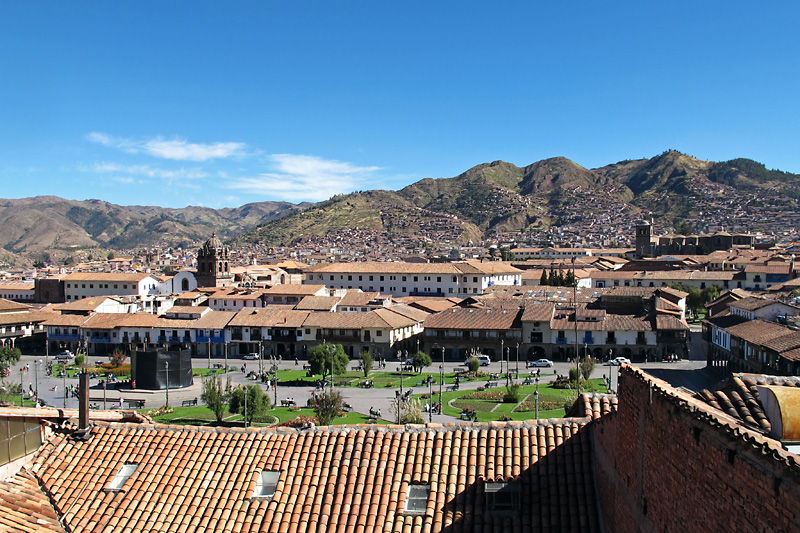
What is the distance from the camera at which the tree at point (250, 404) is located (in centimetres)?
2661

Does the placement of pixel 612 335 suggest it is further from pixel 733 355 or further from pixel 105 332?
pixel 105 332

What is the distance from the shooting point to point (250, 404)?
26.6 metres

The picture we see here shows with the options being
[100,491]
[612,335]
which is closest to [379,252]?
[612,335]

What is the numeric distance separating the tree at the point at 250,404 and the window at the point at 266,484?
1835 cm

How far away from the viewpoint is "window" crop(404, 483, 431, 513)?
25.4 feet

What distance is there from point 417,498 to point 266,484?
184cm

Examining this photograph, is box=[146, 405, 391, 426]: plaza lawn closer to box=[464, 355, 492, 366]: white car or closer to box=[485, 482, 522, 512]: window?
box=[464, 355, 492, 366]: white car

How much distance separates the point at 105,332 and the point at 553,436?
1970 inches

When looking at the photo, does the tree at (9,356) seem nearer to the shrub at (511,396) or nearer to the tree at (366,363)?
the tree at (366,363)

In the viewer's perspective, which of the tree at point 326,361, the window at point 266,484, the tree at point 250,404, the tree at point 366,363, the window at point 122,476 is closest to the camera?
the window at point 266,484

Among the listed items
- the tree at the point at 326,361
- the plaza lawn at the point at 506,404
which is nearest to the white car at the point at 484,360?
the plaza lawn at the point at 506,404

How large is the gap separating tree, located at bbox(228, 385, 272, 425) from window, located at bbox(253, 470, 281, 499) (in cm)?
1835

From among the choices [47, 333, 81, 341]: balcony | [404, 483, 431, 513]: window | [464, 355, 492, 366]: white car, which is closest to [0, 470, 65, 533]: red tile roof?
[404, 483, 431, 513]: window

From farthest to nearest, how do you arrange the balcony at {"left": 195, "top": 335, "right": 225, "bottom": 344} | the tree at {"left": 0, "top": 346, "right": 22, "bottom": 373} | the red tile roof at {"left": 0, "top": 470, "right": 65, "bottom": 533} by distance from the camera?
the balcony at {"left": 195, "top": 335, "right": 225, "bottom": 344} < the tree at {"left": 0, "top": 346, "right": 22, "bottom": 373} < the red tile roof at {"left": 0, "top": 470, "right": 65, "bottom": 533}
